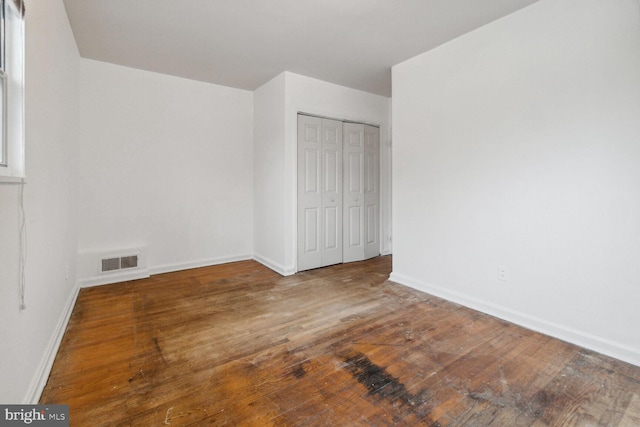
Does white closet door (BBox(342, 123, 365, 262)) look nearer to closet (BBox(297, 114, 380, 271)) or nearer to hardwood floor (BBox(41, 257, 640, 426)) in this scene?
closet (BBox(297, 114, 380, 271))

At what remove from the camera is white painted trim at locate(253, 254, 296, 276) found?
3980mm

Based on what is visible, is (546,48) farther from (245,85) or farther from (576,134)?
(245,85)

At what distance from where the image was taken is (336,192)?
4414mm

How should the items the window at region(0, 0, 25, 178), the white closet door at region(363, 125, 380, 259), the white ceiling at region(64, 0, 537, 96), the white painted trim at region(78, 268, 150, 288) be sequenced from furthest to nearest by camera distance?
the white closet door at region(363, 125, 380, 259)
the white painted trim at region(78, 268, 150, 288)
the white ceiling at region(64, 0, 537, 96)
the window at region(0, 0, 25, 178)

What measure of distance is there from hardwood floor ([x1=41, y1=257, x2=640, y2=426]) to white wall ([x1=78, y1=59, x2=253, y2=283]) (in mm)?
1122

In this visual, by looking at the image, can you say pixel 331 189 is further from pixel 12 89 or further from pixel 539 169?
pixel 12 89

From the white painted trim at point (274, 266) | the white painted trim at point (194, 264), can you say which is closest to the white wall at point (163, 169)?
the white painted trim at point (194, 264)

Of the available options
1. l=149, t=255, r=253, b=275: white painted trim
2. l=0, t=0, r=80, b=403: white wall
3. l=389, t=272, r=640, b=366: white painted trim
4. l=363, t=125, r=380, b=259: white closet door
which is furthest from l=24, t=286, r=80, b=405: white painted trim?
l=363, t=125, r=380, b=259: white closet door

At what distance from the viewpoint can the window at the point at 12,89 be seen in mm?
1183

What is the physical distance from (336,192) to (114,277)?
3036 millimetres

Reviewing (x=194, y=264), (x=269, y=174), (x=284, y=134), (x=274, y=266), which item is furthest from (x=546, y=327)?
(x=194, y=264)

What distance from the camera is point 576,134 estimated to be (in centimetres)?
222

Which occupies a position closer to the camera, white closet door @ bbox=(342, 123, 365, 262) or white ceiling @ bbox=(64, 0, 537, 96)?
white ceiling @ bbox=(64, 0, 537, 96)

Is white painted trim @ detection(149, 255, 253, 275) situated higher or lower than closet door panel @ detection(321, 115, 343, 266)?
lower
